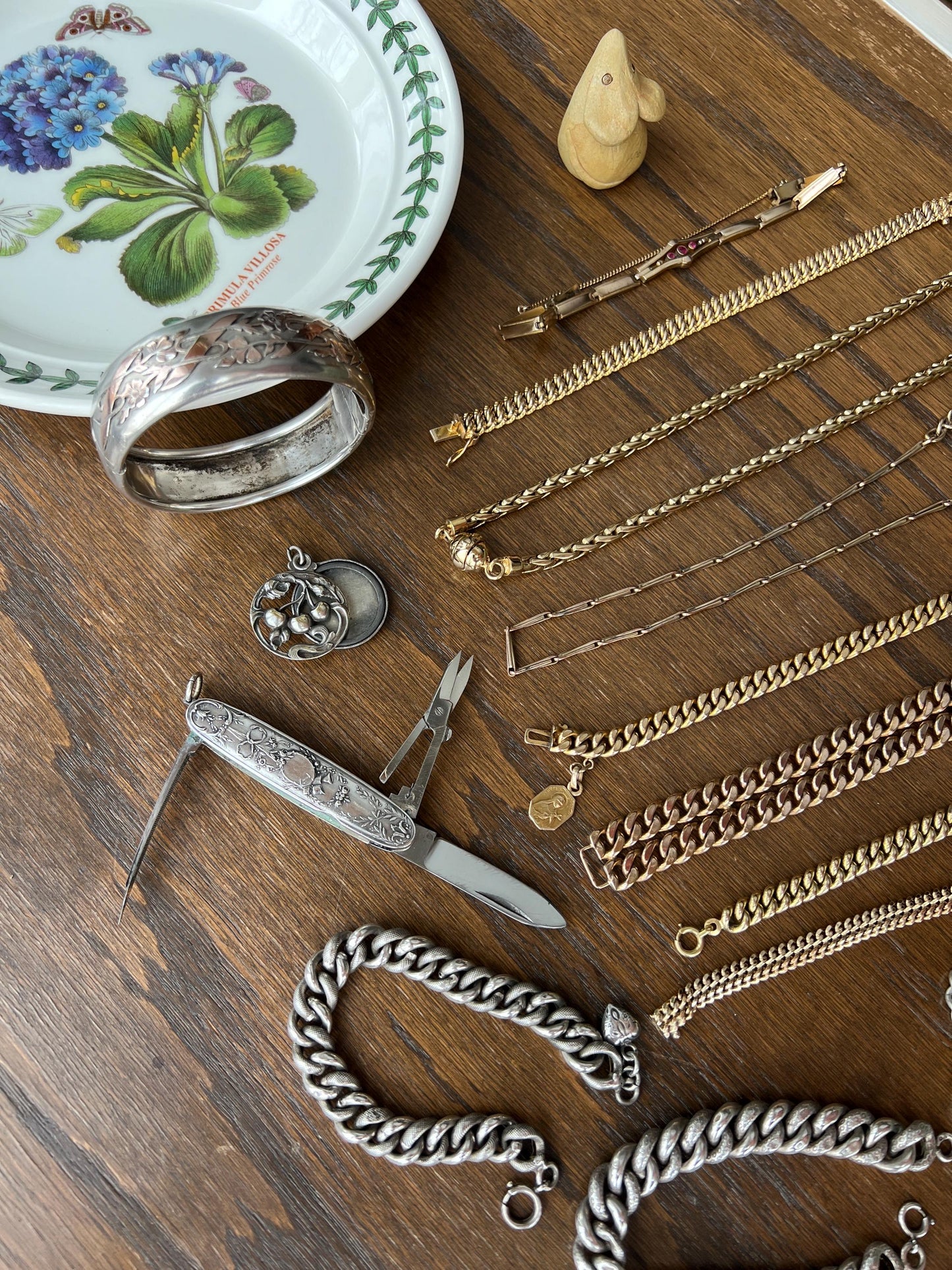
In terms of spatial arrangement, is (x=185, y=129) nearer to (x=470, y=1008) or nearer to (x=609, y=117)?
(x=609, y=117)

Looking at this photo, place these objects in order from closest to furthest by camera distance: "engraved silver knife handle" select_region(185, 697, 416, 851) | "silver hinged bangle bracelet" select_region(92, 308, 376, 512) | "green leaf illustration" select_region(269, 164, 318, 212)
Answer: "silver hinged bangle bracelet" select_region(92, 308, 376, 512) → "engraved silver knife handle" select_region(185, 697, 416, 851) → "green leaf illustration" select_region(269, 164, 318, 212)

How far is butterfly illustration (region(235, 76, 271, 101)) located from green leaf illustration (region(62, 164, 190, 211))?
4.1 inches

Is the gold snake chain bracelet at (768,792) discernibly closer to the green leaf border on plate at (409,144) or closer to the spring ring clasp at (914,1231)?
the spring ring clasp at (914,1231)

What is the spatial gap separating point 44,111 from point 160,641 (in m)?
0.45

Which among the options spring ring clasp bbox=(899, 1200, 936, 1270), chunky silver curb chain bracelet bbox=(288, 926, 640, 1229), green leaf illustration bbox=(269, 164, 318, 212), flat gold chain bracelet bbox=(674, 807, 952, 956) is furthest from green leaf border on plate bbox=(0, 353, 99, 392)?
spring ring clasp bbox=(899, 1200, 936, 1270)

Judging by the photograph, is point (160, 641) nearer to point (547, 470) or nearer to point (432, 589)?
point (432, 589)

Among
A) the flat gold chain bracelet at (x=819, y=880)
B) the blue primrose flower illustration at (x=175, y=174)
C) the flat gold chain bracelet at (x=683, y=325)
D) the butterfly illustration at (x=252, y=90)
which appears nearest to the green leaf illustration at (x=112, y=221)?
the blue primrose flower illustration at (x=175, y=174)

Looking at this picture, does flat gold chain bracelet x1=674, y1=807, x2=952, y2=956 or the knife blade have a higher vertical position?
flat gold chain bracelet x1=674, y1=807, x2=952, y2=956

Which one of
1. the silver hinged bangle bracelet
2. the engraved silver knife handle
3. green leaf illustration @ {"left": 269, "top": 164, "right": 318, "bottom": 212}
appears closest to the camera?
the silver hinged bangle bracelet

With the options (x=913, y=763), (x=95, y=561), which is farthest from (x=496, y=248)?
(x=913, y=763)

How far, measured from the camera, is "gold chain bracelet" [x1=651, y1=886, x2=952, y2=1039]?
62cm

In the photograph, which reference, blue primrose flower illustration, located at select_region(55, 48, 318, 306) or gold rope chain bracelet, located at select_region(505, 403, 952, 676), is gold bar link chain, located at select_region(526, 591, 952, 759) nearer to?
gold rope chain bracelet, located at select_region(505, 403, 952, 676)

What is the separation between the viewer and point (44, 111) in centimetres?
73

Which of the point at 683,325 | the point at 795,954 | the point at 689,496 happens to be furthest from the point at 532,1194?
the point at 683,325
